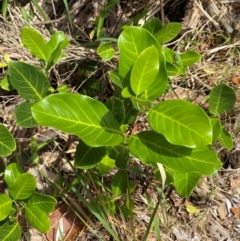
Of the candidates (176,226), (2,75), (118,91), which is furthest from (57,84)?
(176,226)

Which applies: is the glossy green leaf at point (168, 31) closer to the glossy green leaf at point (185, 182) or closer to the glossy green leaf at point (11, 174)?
the glossy green leaf at point (185, 182)

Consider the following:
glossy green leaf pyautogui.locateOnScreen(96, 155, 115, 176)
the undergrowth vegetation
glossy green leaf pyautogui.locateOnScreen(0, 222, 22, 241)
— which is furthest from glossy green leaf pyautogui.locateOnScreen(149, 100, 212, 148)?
glossy green leaf pyautogui.locateOnScreen(0, 222, 22, 241)

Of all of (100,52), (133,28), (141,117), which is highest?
(133,28)

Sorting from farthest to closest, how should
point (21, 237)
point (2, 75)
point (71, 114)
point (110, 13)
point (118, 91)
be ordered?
point (110, 13), point (2, 75), point (21, 237), point (118, 91), point (71, 114)

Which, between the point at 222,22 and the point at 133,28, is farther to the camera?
the point at 222,22

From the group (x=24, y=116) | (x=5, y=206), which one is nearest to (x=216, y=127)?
(x=24, y=116)

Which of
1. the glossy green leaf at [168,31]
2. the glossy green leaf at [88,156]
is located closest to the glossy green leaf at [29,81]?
the glossy green leaf at [88,156]

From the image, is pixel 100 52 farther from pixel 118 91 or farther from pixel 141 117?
pixel 141 117

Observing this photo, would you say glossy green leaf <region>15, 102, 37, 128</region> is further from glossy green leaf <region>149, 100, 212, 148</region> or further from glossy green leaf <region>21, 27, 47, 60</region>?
glossy green leaf <region>149, 100, 212, 148</region>
